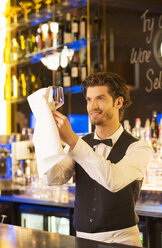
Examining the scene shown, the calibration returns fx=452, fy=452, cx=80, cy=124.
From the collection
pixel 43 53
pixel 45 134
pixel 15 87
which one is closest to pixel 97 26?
pixel 43 53

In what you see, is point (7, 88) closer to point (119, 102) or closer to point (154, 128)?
point (154, 128)

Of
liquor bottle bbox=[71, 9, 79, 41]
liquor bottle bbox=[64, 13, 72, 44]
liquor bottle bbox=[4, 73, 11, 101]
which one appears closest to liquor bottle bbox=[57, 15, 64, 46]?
liquor bottle bbox=[64, 13, 72, 44]

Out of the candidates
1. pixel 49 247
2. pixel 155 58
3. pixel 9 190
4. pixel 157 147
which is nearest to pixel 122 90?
pixel 49 247

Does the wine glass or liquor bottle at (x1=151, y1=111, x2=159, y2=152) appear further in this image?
liquor bottle at (x1=151, y1=111, x2=159, y2=152)

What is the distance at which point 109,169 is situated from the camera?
1900 millimetres

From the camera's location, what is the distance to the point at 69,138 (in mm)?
1823

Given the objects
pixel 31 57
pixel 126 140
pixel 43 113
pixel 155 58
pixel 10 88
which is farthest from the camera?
pixel 10 88

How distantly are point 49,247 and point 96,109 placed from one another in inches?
30.9

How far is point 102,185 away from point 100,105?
1.27 feet

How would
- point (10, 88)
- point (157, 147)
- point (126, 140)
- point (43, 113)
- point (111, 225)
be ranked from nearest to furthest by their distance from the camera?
point (43, 113) → point (111, 225) → point (126, 140) → point (157, 147) → point (10, 88)

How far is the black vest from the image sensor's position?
215cm

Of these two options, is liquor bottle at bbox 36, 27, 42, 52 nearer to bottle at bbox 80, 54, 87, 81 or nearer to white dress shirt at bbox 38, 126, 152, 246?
bottle at bbox 80, 54, 87, 81

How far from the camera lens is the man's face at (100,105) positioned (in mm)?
2199

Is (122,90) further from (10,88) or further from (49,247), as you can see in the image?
(10,88)
